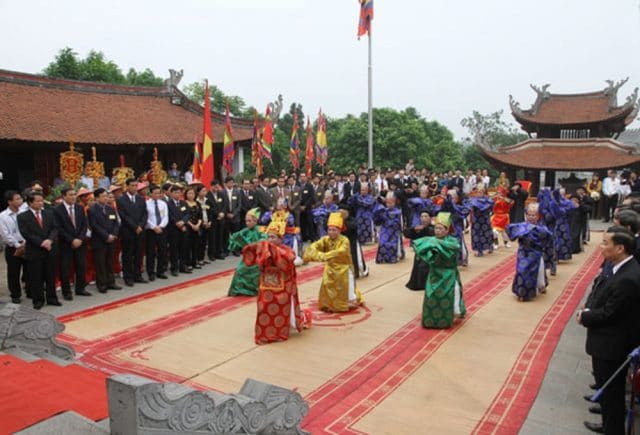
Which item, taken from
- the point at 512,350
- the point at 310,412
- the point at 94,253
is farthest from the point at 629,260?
the point at 94,253

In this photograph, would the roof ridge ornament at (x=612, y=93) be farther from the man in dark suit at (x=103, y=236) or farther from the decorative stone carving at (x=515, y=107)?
the man in dark suit at (x=103, y=236)

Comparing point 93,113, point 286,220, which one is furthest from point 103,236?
point 93,113

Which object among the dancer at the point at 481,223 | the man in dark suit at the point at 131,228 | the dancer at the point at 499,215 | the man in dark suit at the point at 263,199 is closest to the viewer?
the man in dark suit at the point at 131,228

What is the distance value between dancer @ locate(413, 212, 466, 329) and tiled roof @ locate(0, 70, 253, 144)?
11197 millimetres

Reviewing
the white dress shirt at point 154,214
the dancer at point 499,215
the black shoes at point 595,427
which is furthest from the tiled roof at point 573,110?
the black shoes at point 595,427

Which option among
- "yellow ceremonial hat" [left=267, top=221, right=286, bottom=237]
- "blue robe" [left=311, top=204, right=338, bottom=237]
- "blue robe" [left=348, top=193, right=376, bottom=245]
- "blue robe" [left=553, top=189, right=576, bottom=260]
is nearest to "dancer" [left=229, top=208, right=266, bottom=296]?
"yellow ceremonial hat" [left=267, top=221, right=286, bottom=237]

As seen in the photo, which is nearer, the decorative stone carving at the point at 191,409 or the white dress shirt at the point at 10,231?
the decorative stone carving at the point at 191,409

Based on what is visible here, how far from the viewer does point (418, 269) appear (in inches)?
331

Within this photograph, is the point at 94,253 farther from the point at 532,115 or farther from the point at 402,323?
the point at 532,115

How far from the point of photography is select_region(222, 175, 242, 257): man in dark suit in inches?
444

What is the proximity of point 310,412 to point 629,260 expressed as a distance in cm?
271

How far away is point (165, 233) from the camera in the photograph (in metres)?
9.41

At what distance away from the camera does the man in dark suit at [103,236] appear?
27.3ft

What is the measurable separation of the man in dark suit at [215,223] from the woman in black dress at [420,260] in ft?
14.2
